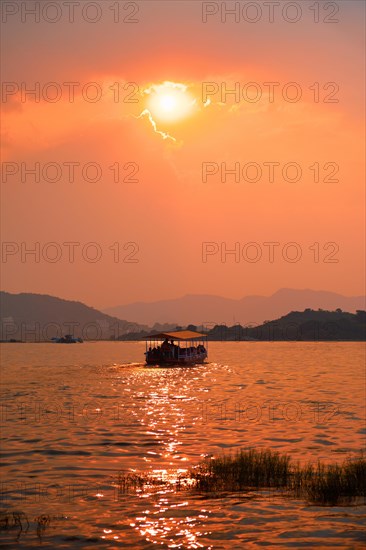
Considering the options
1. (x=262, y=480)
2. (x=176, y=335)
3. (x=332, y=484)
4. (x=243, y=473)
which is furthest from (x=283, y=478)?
(x=176, y=335)

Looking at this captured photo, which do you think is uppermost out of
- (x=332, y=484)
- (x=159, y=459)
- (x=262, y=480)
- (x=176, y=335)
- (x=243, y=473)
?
(x=176, y=335)

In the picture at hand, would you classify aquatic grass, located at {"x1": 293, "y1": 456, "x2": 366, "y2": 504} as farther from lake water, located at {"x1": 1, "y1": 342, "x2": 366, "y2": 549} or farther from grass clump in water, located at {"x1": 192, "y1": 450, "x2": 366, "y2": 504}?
lake water, located at {"x1": 1, "y1": 342, "x2": 366, "y2": 549}

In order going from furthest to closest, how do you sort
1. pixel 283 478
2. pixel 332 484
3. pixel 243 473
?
pixel 243 473, pixel 283 478, pixel 332 484

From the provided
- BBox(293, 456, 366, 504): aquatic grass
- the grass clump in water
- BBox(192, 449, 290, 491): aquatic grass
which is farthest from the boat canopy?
BBox(293, 456, 366, 504): aquatic grass

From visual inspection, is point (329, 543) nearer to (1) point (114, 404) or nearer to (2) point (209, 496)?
(2) point (209, 496)

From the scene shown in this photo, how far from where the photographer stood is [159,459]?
2734 centimetres

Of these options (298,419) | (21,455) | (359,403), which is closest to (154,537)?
(21,455)

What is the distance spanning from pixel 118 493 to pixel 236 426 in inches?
675

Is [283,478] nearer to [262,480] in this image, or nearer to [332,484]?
[262,480]

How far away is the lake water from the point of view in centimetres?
1652

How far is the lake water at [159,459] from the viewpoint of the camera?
1652 cm

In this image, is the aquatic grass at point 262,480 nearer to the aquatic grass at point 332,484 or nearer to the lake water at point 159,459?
the aquatic grass at point 332,484

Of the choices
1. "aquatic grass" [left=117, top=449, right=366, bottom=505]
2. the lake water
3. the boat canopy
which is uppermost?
the boat canopy

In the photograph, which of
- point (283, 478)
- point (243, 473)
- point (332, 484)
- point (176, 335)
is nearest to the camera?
point (332, 484)
